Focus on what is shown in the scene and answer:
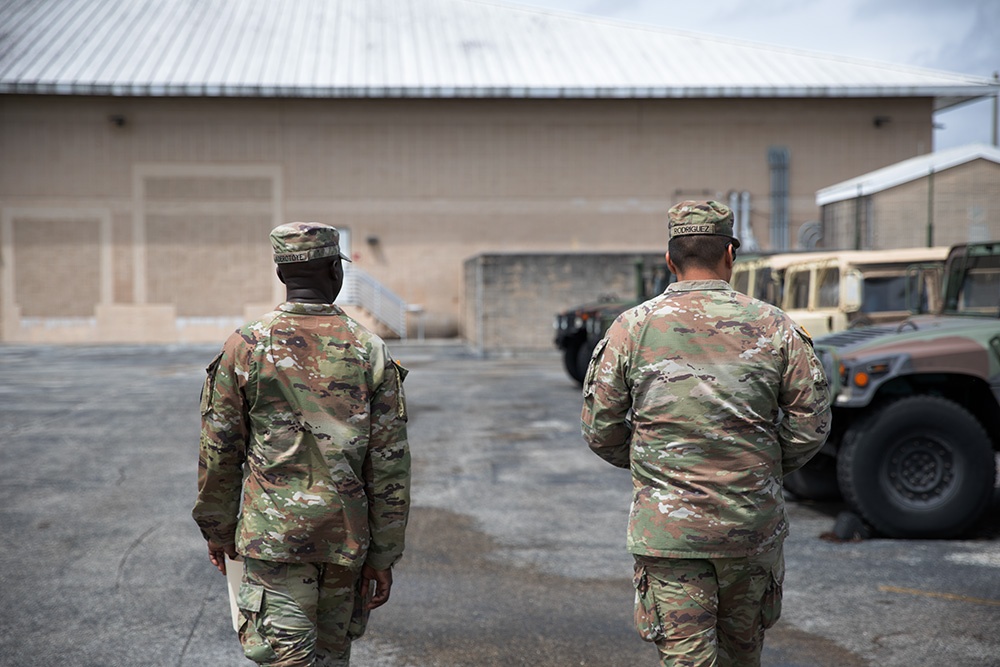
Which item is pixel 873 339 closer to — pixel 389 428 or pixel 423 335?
pixel 389 428

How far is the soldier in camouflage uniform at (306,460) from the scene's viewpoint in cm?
296

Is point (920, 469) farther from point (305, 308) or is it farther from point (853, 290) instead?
point (305, 308)

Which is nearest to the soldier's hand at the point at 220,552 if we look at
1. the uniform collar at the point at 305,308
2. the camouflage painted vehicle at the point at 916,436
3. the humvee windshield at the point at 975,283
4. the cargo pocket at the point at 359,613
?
the cargo pocket at the point at 359,613

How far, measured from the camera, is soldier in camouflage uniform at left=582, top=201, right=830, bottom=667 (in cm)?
290

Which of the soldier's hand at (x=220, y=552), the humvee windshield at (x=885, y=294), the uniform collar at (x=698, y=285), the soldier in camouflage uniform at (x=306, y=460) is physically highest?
the uniform collar at (x=698, y=285)

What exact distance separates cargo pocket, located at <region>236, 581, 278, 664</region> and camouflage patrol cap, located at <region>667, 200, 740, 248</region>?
1.59 metres

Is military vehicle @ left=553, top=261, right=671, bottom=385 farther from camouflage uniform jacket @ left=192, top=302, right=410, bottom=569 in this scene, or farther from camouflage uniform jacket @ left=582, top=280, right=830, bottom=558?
camouflage uniform jacket @ left=192, top=302, right=410, bottom=569

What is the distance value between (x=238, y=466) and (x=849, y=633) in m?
3.06

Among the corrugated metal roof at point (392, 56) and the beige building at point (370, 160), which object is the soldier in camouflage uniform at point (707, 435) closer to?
the beige building at point (370, 160)

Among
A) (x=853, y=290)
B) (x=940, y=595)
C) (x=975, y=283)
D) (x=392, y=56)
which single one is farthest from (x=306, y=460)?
(x=392, y=56)

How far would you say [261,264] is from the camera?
93.2ft

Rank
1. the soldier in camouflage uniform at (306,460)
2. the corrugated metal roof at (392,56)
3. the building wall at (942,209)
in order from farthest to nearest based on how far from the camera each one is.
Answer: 1. the corrugated metal roof at (392,56)
2. the building wall at (942,209)
3. the soldier in camouflage uniform at (306,460)

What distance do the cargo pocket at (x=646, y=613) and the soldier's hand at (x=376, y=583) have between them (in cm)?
73

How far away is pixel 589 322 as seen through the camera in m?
14.4
